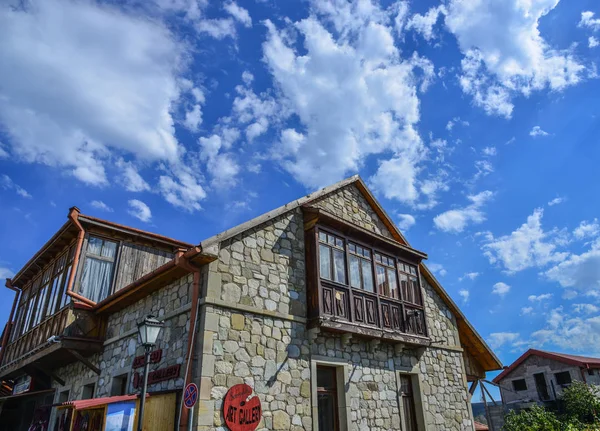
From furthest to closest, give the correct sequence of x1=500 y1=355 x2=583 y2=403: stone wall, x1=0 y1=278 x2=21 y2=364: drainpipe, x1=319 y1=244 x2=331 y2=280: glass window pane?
x1=500 y1=355 x2=583 y2=403: stone wall → x1=0 y1=278 x2=21 y2=364: drainpipe → x1=319 y1=244 x2=331 y2=280: glass window pane

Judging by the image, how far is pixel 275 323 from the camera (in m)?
9.24

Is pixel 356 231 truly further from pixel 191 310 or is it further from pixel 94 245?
pixel 94 245

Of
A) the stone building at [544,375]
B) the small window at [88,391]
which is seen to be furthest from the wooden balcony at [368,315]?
the stone building at [544,375]

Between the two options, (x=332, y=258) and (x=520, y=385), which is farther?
(x=520, y=385)

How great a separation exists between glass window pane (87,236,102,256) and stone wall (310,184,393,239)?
6.65 meters

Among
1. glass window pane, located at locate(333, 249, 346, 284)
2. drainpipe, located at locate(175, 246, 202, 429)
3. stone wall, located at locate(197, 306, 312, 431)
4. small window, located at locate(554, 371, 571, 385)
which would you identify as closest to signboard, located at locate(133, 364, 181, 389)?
drainpipe, located at locate(175, 246, 202, 429)

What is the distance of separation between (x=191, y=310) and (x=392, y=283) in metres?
5.93

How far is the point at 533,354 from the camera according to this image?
29.3 metres

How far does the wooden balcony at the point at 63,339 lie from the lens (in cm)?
1097

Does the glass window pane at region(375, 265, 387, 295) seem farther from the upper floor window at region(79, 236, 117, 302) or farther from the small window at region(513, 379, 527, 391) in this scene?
the small window at region(513, 379, 527, 391)

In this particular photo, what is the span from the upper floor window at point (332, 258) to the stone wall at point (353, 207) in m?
1.02

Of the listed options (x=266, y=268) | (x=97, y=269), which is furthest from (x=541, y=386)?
(x=97, y=269)

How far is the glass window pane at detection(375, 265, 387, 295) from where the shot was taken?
11572mm

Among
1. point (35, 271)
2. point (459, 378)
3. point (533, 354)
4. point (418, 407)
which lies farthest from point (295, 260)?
point (533, 354)
